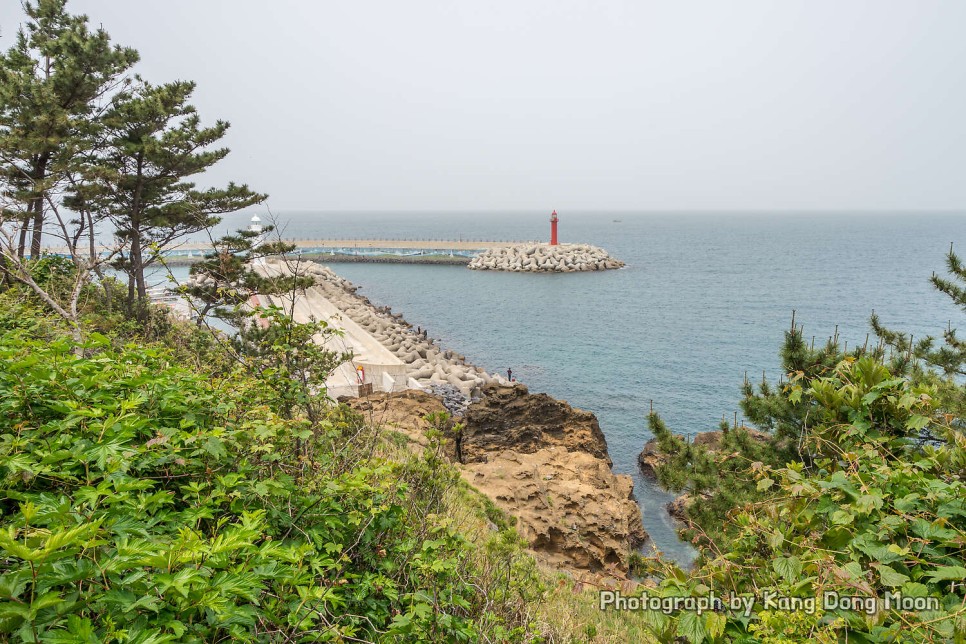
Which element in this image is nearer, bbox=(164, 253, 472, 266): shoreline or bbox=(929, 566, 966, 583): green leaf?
bbox=(929, 566, 966, 583): green leaf

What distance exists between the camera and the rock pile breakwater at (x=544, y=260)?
67.6 meters

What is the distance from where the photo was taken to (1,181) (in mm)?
13672

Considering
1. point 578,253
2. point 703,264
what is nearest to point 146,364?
point 578,253

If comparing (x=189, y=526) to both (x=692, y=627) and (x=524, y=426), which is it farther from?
(x=524, y=426)

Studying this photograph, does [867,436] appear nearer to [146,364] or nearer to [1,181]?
[146,364]

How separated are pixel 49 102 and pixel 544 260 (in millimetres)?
59772

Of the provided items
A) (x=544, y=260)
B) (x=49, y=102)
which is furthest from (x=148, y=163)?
(x=544, y=260)

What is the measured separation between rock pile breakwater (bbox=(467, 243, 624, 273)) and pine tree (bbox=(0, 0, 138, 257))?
185ft

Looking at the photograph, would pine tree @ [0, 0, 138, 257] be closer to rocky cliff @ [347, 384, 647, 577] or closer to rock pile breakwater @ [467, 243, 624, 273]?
rocky cliff @ [347, 384, 647, 577]


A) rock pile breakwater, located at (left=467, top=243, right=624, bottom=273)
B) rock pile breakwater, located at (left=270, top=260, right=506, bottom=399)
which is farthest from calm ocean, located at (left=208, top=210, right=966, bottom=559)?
rock pile breakwater, located at (left=467, top=243, right=624, bottom=273)

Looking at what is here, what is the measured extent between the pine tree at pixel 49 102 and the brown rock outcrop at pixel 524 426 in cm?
1155

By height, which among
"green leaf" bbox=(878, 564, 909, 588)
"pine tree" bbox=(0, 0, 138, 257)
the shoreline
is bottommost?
"green leaf" bbox=(878, 564, 909, 588)

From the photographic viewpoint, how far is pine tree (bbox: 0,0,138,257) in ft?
39.7

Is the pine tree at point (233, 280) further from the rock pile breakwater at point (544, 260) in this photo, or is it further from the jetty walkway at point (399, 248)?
the jetty walkway at point (399, 248)
